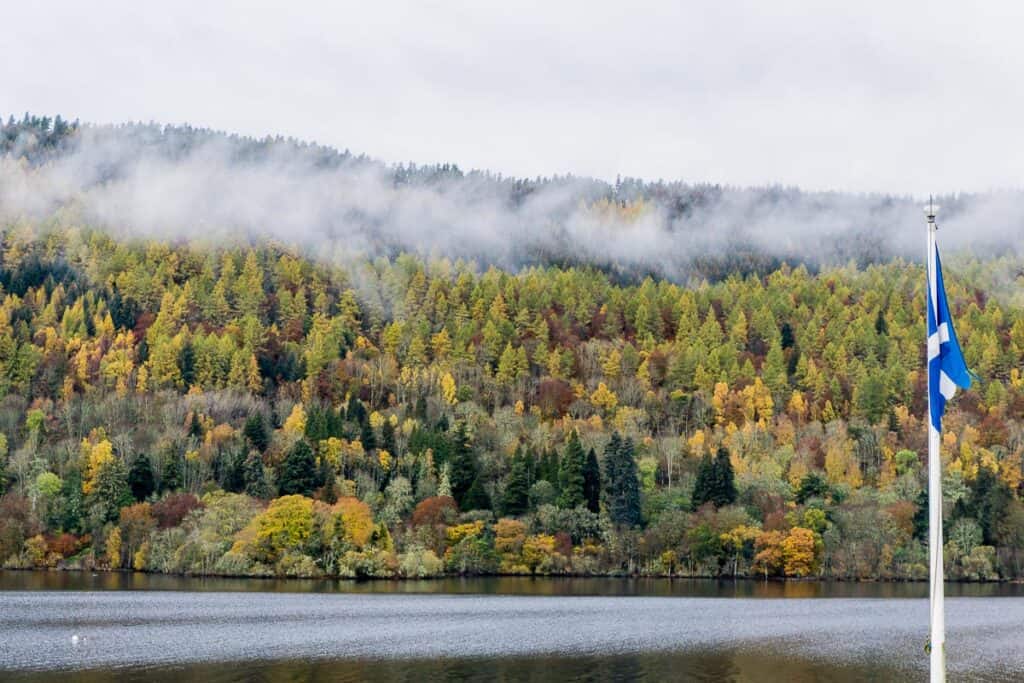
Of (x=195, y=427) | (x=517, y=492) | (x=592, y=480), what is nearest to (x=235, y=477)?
(x=195, y=427)

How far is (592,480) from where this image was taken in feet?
497

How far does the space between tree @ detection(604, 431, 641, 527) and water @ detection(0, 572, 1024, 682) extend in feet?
92.5

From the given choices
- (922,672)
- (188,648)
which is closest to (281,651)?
(188,648)

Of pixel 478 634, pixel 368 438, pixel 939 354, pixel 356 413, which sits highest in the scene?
pixel 356 413

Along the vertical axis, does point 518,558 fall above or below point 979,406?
below

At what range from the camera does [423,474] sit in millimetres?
152750

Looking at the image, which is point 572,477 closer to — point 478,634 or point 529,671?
point 478,634

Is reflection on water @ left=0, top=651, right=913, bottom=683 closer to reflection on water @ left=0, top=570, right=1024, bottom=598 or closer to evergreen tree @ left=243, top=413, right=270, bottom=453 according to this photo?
reflection on water @ left=0, top=570, right=1024, bottom=598

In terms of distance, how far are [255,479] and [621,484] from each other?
39.9 m

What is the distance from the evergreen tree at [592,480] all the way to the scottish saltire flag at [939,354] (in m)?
123

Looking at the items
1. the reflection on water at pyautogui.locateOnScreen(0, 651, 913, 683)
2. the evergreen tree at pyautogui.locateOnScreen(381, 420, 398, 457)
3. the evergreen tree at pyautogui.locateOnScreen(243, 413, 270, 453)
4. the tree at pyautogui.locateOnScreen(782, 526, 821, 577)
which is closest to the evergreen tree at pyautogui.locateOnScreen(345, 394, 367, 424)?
the evergreen tree at pyautogui.locateOnScreen(381, 420, 398, 457)

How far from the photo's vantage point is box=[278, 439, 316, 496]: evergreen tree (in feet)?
478

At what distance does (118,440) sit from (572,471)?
53535 mm

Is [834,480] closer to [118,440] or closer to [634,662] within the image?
[118,440]
